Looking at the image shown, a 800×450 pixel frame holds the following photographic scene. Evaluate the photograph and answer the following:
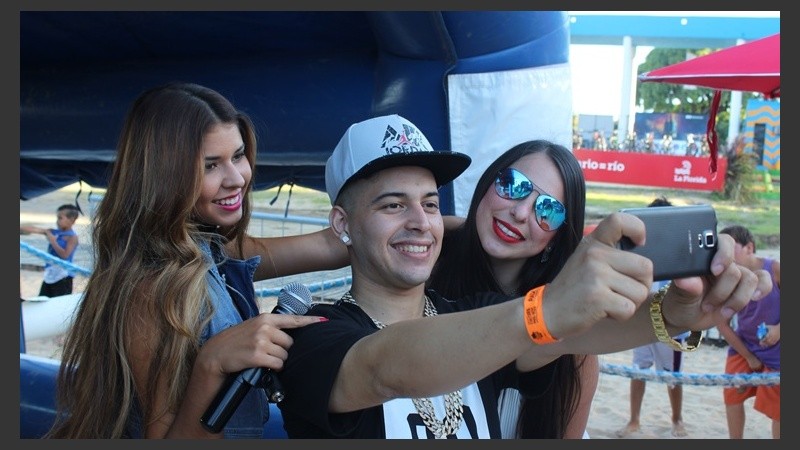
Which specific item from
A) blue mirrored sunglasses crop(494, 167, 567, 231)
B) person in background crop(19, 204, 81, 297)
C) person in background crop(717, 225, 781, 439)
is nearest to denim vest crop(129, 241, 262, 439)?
blue mirrored sunglasses crop(494, 167, 567, 231)

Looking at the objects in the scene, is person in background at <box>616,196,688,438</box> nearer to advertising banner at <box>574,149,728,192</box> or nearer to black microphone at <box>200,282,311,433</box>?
black microphone at <box>200,282,311,433</box>

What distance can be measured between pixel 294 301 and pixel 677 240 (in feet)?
2.59

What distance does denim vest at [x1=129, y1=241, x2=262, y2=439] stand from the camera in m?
1.77

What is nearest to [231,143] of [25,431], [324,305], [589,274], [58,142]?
[324,305]

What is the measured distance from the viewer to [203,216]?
1.96m

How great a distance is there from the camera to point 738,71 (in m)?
5.05

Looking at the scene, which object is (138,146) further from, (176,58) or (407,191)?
(176,58)

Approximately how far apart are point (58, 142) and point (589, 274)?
3873 millimetres

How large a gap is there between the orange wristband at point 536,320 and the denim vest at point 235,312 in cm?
82

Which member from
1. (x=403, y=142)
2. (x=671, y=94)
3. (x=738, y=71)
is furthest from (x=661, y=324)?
(x=671, y=94)

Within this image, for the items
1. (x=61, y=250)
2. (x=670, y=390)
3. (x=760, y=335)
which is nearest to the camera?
(x=760, y=335)

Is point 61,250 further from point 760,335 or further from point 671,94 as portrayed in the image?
point 671,94

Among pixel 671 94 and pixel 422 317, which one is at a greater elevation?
pixel 671 94

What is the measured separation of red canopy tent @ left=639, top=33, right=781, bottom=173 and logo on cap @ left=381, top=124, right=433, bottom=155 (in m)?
3.53
